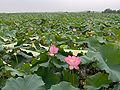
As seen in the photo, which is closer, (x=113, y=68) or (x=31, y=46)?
(x=113, y=68)

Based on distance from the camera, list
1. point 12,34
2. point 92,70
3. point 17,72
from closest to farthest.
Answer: point 17,72 → point 92,70 → point 12,34

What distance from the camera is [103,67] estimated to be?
4.05 ft

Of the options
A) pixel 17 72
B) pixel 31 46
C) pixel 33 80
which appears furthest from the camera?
pixel 31 46

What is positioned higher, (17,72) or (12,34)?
(17,72)

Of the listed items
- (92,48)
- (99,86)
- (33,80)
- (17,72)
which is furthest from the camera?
(92,48)

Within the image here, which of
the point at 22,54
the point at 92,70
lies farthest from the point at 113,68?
the point at 22,54

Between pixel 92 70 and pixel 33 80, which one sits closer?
pixel 33 80

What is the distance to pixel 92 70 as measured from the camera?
4.97ft

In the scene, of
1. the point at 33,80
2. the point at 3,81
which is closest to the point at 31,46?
the point at 3,81

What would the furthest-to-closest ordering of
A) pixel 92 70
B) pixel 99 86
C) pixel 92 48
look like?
pixel 92 48, pixel 92 70, pixel 99 86

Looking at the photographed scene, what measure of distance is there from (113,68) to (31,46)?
2.85 ft

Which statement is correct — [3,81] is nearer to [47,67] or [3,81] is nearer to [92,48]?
[47,67]

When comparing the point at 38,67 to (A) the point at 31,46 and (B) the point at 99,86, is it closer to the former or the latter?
(B) the point at 99,86

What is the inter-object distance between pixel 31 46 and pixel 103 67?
35.3 inches
